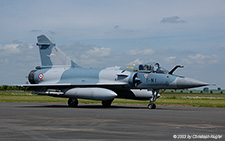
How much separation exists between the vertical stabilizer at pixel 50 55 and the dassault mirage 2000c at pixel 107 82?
40 cm

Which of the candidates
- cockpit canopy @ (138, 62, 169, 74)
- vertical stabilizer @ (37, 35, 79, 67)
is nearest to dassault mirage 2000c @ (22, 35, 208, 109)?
cockpit canopy @ (138, 62, 169, 74)

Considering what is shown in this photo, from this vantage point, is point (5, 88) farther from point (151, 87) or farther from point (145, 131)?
point (145, 131)

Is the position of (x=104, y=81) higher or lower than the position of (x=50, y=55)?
lower

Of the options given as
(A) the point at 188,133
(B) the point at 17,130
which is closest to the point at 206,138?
(A) the point at 188,133

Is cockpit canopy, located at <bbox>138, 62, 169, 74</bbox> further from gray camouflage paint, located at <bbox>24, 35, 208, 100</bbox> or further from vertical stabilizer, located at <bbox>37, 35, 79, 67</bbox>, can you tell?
vertical stabilizer, located at <bbox>37, 35, 79, 67</bbox>

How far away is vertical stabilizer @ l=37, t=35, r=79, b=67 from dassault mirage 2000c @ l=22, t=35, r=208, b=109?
15.8 inches

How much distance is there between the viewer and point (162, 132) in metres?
11.7

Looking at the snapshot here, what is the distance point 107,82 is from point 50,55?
26.4 ft

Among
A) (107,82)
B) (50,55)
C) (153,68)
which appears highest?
(50,55)

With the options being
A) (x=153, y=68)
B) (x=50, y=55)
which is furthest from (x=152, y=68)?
(x=50, y=55)

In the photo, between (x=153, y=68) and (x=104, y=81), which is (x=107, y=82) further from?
(x=153, y=68)

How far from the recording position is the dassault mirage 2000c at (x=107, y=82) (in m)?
26.9

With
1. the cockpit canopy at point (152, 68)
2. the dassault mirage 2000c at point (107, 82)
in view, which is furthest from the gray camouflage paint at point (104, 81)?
the cockpit canopy at point (152, 68)

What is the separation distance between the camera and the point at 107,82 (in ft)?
94.8
